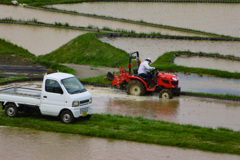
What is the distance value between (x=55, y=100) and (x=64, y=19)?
28806mm

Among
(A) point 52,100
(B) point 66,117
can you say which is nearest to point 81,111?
(B) point 66,117

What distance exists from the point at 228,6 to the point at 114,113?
28697 millimetres

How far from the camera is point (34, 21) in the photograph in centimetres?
4419

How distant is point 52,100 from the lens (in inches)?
648

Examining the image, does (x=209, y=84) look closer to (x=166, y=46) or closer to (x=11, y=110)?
(x=166, y=46)

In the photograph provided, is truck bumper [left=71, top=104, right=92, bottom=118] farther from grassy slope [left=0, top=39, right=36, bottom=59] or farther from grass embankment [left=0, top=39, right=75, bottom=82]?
grassy slope [left=0, top=39, right=36, bottom=59]

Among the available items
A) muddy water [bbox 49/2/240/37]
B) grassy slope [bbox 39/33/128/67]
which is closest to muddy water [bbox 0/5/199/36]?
muddy water [bbox 49/2/240/37]

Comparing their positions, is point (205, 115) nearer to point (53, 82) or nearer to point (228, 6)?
point (53, 82)

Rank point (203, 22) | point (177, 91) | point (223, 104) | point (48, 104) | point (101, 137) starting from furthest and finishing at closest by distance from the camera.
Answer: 1. point (203, 22)
2. point (177, 91)
3. point (223, 104)
4. point (48, 104)
5. point (101, 137)

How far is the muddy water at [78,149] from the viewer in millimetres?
13141

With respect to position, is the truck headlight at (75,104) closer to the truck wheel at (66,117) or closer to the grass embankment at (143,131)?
the truck wheel at (66,117)

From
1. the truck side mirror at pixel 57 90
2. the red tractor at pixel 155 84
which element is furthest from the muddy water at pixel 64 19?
the truck side mirror at pixel 57 90

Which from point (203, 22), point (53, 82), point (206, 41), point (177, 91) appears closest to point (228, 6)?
point (203, 22)

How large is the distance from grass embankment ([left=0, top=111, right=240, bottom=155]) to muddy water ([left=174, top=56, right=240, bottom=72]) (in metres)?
14.1
